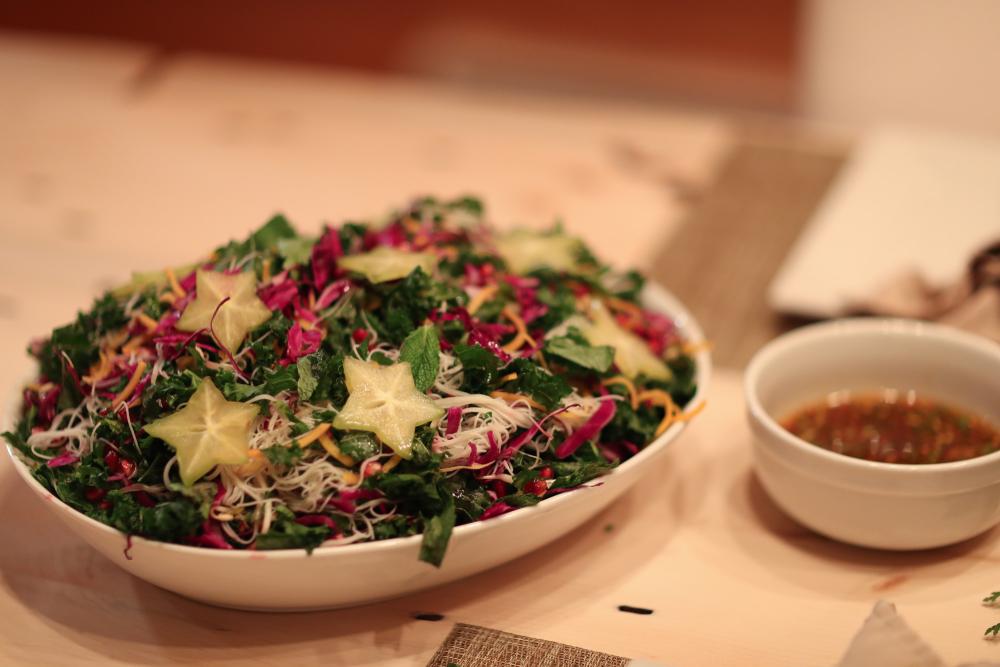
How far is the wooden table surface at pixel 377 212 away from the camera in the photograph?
4.26 ft

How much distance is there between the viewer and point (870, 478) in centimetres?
129

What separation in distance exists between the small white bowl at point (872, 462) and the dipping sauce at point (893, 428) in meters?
0.02

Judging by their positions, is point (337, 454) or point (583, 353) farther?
point (583, 353)

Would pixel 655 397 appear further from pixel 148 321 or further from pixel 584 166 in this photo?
pixel 584 166

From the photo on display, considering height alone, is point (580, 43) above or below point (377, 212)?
below

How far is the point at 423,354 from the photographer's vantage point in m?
1.32

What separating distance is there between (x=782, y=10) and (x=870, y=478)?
360cm

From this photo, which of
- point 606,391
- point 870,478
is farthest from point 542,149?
point 870,478

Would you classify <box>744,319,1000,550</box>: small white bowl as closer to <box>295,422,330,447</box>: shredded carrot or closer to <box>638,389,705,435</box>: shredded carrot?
<box>638,389,705,435</box>: shredded carrot

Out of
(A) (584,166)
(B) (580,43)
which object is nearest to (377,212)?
Result: (A) (584,166)

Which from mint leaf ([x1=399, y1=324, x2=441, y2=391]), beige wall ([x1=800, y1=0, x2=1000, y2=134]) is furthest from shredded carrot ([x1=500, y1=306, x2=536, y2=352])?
beige wall ([x1=800, y1=0, x2=1000, y2=134])

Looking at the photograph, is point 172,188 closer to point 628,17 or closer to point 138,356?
point 138,356

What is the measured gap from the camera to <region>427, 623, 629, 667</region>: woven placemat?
124 cm

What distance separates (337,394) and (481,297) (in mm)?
A: 278
